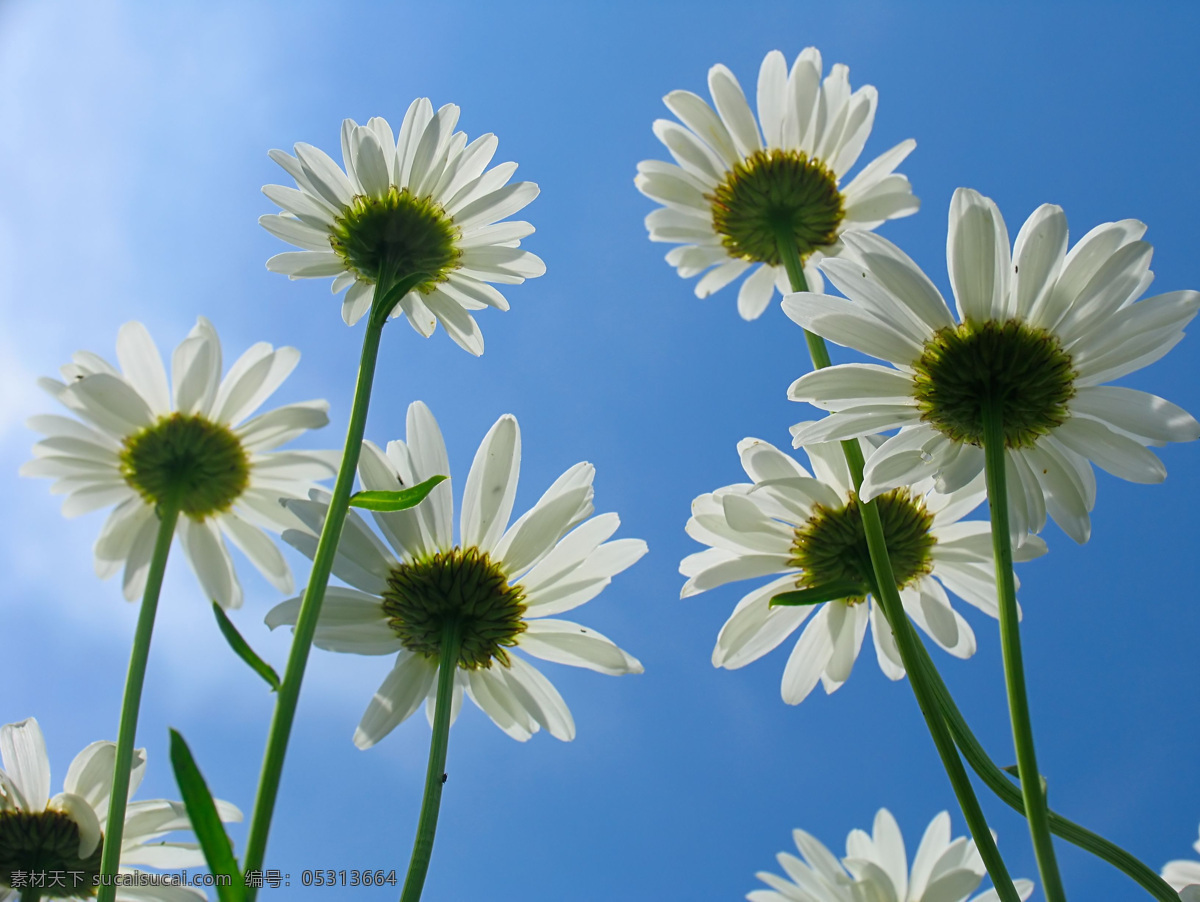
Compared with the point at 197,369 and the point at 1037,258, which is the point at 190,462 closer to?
the point at 197,369

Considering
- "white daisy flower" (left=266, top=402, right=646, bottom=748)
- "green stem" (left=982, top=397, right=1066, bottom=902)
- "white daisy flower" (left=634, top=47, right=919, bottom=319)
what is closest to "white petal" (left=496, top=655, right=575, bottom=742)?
"white daisy flower" (left=266, top=402, right=646, bottom=748)

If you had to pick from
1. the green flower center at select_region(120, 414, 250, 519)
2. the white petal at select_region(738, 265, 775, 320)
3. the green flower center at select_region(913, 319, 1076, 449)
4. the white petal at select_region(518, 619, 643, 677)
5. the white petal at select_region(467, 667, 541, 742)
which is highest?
the white petal at select_region(738, 265, 775, 320)

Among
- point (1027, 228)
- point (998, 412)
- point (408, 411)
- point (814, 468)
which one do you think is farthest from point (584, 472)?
point (1027, 228)

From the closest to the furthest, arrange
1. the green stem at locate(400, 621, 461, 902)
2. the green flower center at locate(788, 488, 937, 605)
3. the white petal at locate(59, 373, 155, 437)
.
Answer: the green stem at locate(400, 621, 461, 902), the white petal at locate(59, 373, 155, 437), the green flower center at locate(788, 488, 937, 605)

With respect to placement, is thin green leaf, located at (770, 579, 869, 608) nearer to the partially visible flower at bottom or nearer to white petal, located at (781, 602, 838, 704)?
white petal, located at (781, 602, 838, 704)

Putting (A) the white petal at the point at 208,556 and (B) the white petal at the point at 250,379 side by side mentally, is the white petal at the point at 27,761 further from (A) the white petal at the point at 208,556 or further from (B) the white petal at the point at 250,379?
(B) the white petal at the point at 250,379
